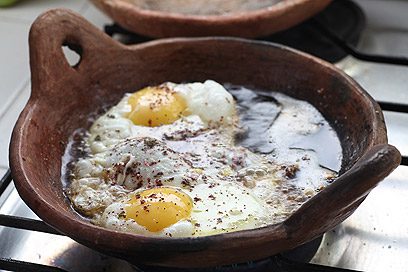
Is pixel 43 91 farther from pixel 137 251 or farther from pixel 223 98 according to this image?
pixel 137 251

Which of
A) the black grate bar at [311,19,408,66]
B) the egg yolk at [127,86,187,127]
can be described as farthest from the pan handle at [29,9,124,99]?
the black grate bar at [311,19,408,66]

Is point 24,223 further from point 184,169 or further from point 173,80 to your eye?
point 173,80

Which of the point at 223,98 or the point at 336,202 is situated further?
the point at 223,98

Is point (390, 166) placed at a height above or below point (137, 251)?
above

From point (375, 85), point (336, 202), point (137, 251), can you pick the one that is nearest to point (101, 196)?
point (137, 251)

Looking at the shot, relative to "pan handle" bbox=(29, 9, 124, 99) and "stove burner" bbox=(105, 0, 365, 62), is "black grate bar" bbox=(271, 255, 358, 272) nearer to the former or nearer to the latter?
"pan handle" bbox=(29, 9, 124, 99)

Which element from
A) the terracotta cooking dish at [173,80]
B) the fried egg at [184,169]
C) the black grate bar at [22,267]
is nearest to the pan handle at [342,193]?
the terracotta cooking dish at [173,80]
